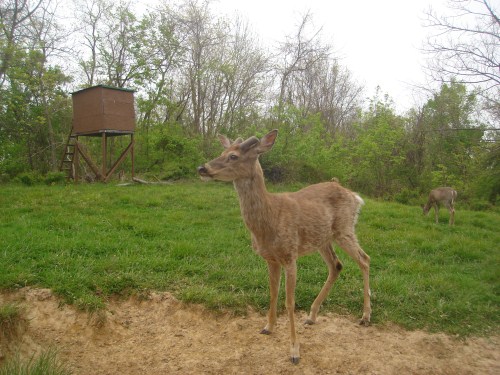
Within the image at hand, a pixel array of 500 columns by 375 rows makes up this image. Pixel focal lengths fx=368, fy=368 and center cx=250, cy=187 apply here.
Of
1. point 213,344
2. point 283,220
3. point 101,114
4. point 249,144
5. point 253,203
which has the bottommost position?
point 213,344

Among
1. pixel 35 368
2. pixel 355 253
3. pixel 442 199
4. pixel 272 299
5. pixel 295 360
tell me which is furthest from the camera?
pixel 442 199

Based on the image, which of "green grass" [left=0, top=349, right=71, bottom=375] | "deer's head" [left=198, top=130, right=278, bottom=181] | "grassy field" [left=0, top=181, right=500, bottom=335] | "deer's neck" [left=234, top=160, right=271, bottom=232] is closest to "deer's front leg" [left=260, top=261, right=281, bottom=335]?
"grassy field" [left=0, top=181, right=500, bottom=335]

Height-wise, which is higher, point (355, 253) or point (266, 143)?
point (266, 143)

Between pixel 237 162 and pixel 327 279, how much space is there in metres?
2.17

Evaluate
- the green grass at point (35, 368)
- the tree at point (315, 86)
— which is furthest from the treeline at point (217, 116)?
the green grass at point (35, 368)

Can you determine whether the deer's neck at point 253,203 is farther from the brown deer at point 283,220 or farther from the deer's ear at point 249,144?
the deer's ear at point 249,144

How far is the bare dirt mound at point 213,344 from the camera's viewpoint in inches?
149

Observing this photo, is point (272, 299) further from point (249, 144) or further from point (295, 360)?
point (249, 144)

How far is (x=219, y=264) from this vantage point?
235 inches

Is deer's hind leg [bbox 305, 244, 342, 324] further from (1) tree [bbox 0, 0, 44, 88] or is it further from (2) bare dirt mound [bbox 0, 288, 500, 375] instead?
(1) tree [bbox 0, 0, 44, 88]

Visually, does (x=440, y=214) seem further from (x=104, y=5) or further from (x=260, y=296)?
(x=104, y=5)

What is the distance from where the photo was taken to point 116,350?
4105 mm

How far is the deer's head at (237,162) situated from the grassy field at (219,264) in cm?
186

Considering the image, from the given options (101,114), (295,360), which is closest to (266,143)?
(295,360)
